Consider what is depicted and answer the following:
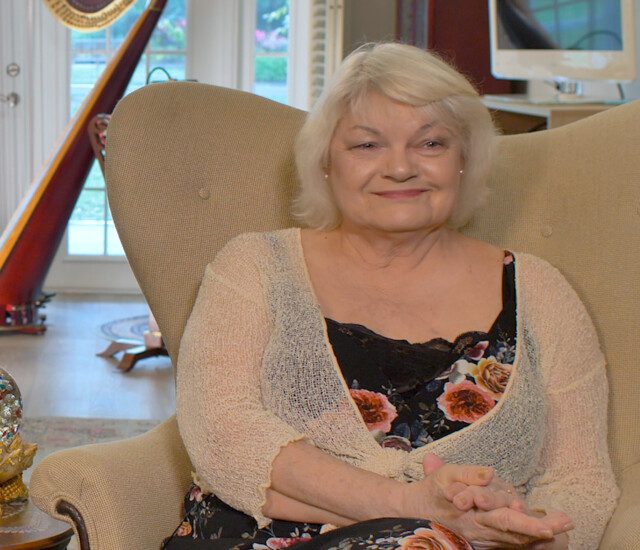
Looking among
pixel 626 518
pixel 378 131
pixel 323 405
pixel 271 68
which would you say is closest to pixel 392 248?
pixel 378 131

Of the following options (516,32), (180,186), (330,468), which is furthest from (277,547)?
(516,32)

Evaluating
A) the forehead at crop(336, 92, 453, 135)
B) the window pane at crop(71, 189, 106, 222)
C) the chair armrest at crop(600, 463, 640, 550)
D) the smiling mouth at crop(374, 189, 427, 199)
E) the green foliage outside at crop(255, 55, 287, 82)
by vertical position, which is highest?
the green foliage outside at crop(255, 55, 287, 82)

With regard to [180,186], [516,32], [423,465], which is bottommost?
[423,465]

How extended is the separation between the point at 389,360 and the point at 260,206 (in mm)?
414

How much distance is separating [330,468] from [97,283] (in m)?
4.68

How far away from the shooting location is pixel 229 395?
154cm

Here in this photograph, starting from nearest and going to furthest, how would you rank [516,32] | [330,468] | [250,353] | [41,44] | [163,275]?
[330,468] → [250,353] → [163,275] → [516,32] → [41,44]

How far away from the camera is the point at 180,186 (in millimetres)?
1844

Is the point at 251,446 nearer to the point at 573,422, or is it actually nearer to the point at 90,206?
the point at 573,422

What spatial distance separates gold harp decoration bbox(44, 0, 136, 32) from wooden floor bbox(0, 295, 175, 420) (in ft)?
4.48

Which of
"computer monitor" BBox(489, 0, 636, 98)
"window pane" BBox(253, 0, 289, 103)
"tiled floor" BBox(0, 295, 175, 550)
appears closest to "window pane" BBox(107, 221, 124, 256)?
"tiled floor" BBox(0, 295, 175, 550)

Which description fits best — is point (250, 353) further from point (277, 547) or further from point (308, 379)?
point (277, 547)

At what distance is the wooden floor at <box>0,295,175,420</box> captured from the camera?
12.5ft

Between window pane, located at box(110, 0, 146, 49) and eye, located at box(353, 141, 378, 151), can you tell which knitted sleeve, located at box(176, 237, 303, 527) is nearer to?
eye, located at box(353, 141, 378, 151)
